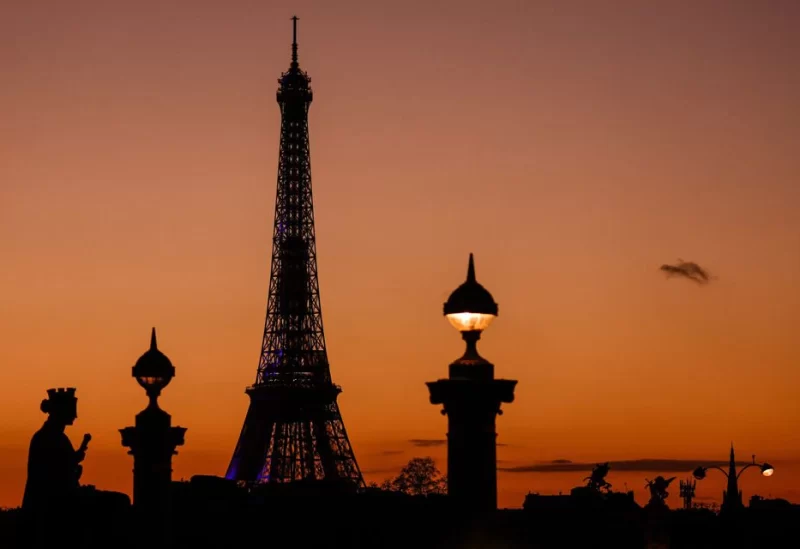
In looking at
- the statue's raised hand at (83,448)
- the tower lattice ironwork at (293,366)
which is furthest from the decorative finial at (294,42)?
the statue's raised hand at (83,448)

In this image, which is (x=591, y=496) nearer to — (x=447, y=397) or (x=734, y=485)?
(x=734, y=485)

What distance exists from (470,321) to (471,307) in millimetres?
128

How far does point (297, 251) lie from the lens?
141750mm

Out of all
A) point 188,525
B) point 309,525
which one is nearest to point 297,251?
point 309,525

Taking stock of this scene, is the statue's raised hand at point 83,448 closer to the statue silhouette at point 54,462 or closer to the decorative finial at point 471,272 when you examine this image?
the statue silhouette at point 54,462

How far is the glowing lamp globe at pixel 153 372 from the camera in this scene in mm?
20906

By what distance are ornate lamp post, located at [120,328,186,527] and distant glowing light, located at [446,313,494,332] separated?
690 cm

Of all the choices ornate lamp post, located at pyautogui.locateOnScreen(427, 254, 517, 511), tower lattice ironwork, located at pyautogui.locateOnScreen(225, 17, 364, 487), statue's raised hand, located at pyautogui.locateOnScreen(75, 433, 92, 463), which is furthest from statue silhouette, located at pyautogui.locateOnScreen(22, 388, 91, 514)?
tower lattice ironwork, located at pyautogui.locateOnScreen(225, 17, 364, 487)

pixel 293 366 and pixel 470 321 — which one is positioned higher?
pixel 293 366

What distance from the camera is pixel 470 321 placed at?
14906 mm

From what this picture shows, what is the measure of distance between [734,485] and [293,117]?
4019 inches

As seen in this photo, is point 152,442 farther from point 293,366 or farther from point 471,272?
point 293,366

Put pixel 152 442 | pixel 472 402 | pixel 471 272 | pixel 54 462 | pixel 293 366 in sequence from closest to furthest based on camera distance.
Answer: pixel 472 402, pixel 471 272, pixel 152 442, pixel 54 462, pixel 293 366

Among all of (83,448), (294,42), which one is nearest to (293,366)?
(294,42)
